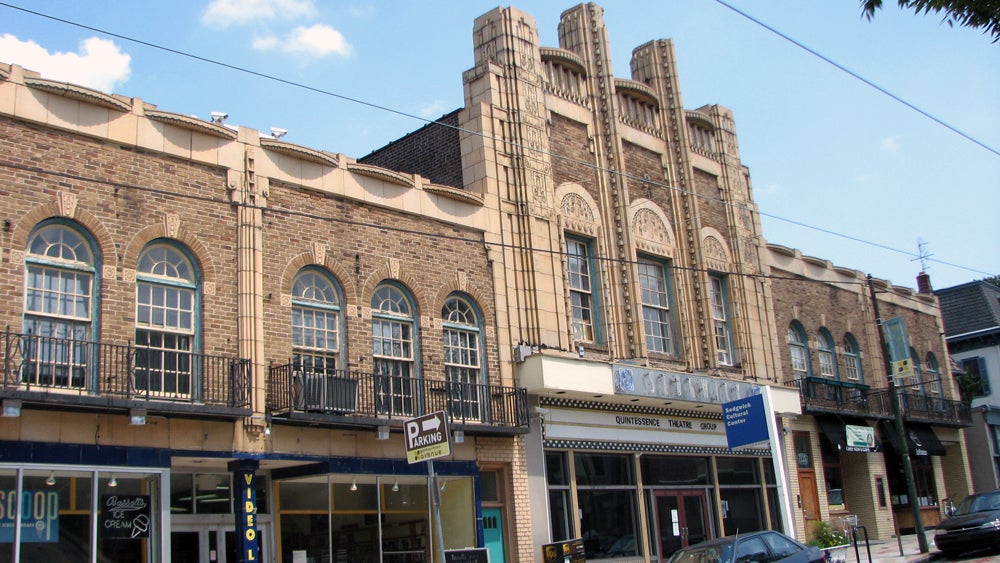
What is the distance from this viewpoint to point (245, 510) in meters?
16.5

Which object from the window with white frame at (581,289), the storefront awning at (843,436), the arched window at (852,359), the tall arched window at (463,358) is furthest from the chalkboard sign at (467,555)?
the arched window at (852,359)

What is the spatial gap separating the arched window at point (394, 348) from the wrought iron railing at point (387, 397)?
23 mm

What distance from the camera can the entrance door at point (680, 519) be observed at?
24266mm

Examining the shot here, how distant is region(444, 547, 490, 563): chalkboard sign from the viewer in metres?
15.9

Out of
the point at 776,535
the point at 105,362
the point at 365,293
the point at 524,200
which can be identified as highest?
the point at 524,200

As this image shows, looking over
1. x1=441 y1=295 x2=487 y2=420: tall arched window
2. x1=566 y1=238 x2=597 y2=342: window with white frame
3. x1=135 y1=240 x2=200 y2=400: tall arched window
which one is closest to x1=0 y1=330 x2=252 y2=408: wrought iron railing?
x1=135 y1=240 x2=200 y2=400: tall arched window

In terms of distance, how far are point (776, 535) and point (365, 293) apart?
8.50 m

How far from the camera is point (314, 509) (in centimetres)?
1805

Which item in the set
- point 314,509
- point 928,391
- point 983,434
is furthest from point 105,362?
point 983,434

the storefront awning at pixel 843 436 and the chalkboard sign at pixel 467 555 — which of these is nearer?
the chalkboard sign at pixel 467 555

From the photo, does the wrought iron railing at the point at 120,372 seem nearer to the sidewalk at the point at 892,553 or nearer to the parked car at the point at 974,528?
the sidewalk at the point at 892,553

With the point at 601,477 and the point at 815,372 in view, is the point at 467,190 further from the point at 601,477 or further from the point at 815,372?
the point at 815,372

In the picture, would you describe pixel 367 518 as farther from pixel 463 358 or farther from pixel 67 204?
pixel 67 204

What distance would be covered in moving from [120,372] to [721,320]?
17595 mm
